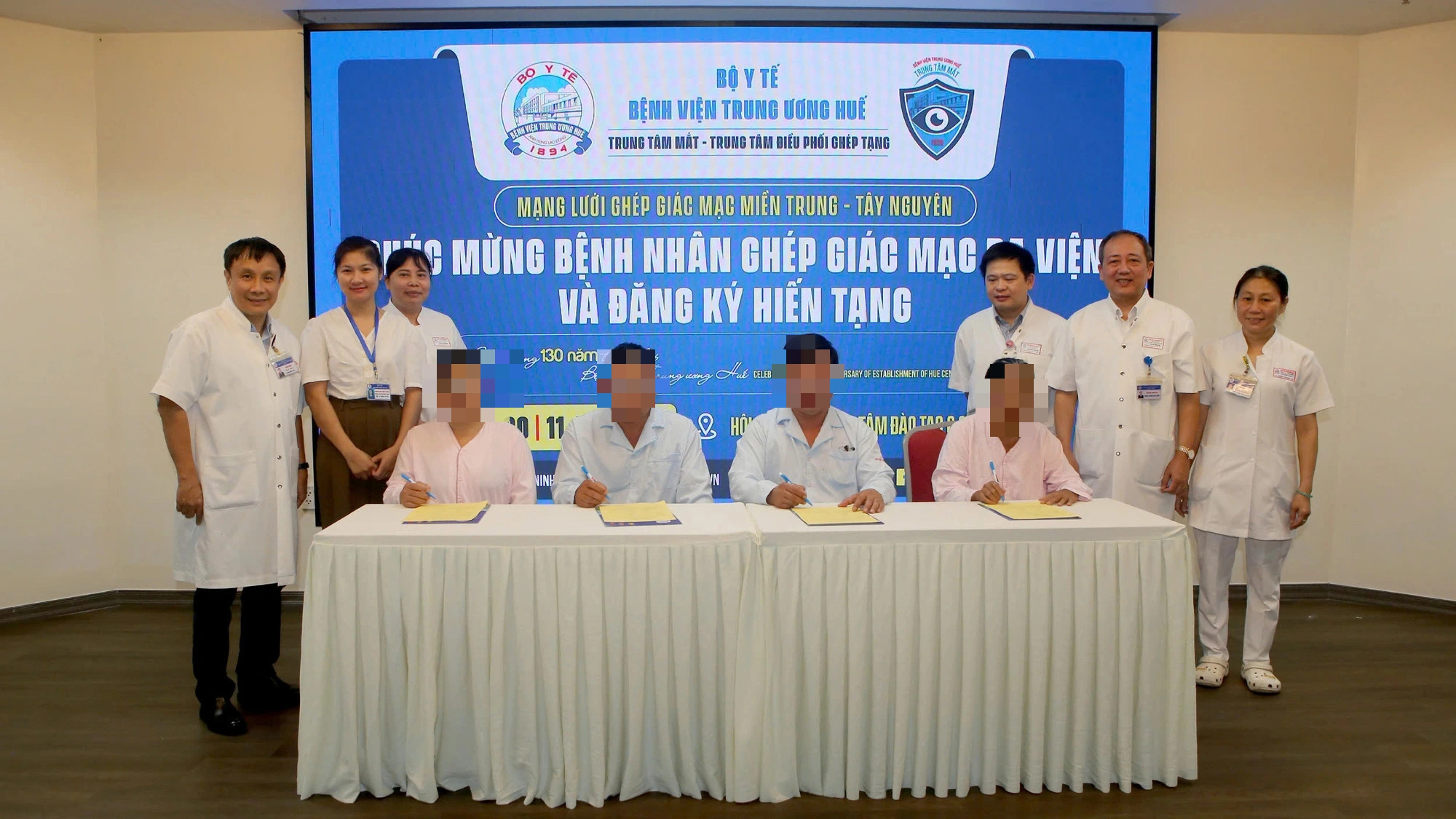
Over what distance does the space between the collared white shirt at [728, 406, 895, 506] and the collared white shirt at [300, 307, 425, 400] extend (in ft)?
5.15

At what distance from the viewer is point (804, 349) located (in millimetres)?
3039

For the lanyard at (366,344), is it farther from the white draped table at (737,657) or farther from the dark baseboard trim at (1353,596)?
the dark baseboard trim at (1353,596)

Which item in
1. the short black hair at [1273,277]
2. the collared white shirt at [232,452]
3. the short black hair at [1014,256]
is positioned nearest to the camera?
the collared white shirt at [232,452]

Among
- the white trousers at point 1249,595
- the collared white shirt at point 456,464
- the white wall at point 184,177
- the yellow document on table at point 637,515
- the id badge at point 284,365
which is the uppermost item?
the white wall at point 184,177

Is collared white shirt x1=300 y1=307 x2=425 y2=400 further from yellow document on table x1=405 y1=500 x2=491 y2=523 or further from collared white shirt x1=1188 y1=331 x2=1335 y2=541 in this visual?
collared white shirt x1=1188 y1=331 x2=1335 y2=541

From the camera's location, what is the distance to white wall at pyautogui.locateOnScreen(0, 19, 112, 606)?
4.60 meters

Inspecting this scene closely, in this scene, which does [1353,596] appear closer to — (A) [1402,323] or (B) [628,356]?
(A) [1402,323]

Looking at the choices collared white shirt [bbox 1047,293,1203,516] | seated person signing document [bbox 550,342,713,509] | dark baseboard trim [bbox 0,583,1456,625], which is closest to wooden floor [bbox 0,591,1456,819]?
dark baseboard trim [bbox 0,583,1456,625]

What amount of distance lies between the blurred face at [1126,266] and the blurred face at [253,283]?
129 inches

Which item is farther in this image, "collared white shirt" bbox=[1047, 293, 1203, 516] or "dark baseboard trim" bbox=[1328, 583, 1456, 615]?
"dark baseboard trim" bbox=[1328, 583, 1456, 615]

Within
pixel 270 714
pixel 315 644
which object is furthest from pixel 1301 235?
pixel 270 714

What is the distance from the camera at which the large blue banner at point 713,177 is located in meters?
4.59

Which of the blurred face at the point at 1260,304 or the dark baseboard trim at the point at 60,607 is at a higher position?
the blurred face at the point at 1260,304

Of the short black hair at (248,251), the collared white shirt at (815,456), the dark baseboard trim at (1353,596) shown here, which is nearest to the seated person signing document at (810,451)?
the collared white shirt at (815,456)
